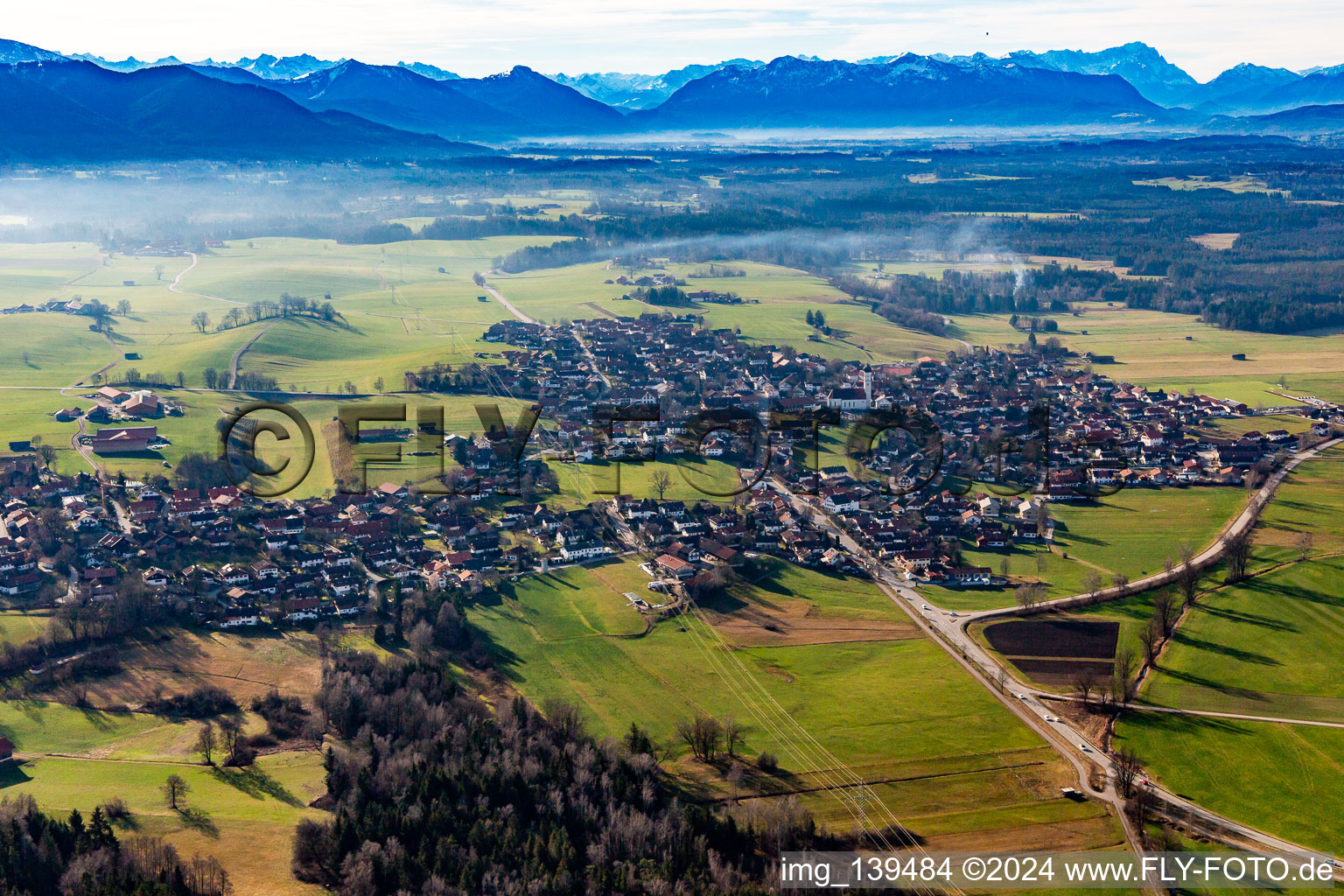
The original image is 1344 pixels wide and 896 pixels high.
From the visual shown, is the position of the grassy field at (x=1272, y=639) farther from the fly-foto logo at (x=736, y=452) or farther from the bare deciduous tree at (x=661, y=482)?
the bare deciduous tree at (x=661, y=482)

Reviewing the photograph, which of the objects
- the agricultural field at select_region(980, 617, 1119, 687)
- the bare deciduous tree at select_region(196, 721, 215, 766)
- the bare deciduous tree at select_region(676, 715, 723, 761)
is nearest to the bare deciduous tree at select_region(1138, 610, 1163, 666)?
the agricultural field at select_region(980, 617, 1119, 687)

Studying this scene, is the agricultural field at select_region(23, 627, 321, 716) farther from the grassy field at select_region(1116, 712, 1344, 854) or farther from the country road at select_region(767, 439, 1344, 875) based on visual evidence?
the grassy field at select_region(1116, 712, 1344, 854)

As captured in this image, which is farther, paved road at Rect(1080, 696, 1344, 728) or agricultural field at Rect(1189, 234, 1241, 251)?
agricultural field at Rect(1189, 234, 1241, 251)

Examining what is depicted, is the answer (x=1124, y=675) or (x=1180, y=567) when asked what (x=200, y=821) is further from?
(x=1180, y=567)

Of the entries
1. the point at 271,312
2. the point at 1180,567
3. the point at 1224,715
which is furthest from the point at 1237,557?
the point at 271,312

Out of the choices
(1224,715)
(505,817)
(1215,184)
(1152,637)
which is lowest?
(505,817)

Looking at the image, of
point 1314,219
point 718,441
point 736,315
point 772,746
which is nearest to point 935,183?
point 1314,219

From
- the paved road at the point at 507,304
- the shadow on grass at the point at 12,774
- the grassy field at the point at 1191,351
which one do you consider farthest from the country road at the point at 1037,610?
the paved road at the point at 507,304
